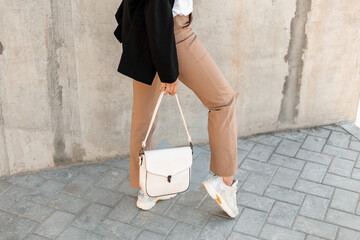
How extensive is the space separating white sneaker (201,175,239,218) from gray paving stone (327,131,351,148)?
1.58 meters

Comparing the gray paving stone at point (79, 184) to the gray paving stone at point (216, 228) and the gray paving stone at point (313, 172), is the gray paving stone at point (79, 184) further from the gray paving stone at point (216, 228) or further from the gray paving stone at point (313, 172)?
the gray paving stone at point (313, 172)

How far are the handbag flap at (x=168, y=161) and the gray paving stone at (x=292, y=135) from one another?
1.81 m

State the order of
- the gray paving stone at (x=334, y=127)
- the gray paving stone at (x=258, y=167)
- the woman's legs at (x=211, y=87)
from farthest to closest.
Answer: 1. the gray paving stone at (x=334, y=127)
2. the gray paving stone at (x=258, y=167)
3. the woman's legs at (x=211, y=87)

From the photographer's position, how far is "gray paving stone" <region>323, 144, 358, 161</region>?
471 cm

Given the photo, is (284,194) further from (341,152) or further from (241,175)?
(341,152)

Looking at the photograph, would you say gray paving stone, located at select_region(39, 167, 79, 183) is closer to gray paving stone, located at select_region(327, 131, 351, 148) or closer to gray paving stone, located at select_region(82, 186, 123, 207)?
gray paving stone, located at select_region(82, 186, 123, 207)

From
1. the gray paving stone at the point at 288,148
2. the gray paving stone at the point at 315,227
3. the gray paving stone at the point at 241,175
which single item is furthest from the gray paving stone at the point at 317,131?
the gray paving stone at the point at 315,227

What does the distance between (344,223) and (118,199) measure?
1.80 meters

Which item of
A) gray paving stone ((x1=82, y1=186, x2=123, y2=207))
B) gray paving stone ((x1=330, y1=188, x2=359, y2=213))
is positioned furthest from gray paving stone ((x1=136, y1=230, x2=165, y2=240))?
gray paving stone ((x1=330, y1=188, x2=359, y2=213))

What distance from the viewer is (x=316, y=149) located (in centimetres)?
485

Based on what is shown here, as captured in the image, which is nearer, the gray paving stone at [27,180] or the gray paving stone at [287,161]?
the gray paving stone at [27,180]

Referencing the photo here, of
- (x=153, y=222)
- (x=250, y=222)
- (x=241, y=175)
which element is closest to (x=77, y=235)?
(x=153, y=222)

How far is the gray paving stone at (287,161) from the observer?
4559mm

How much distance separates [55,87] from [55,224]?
118 centimetres
